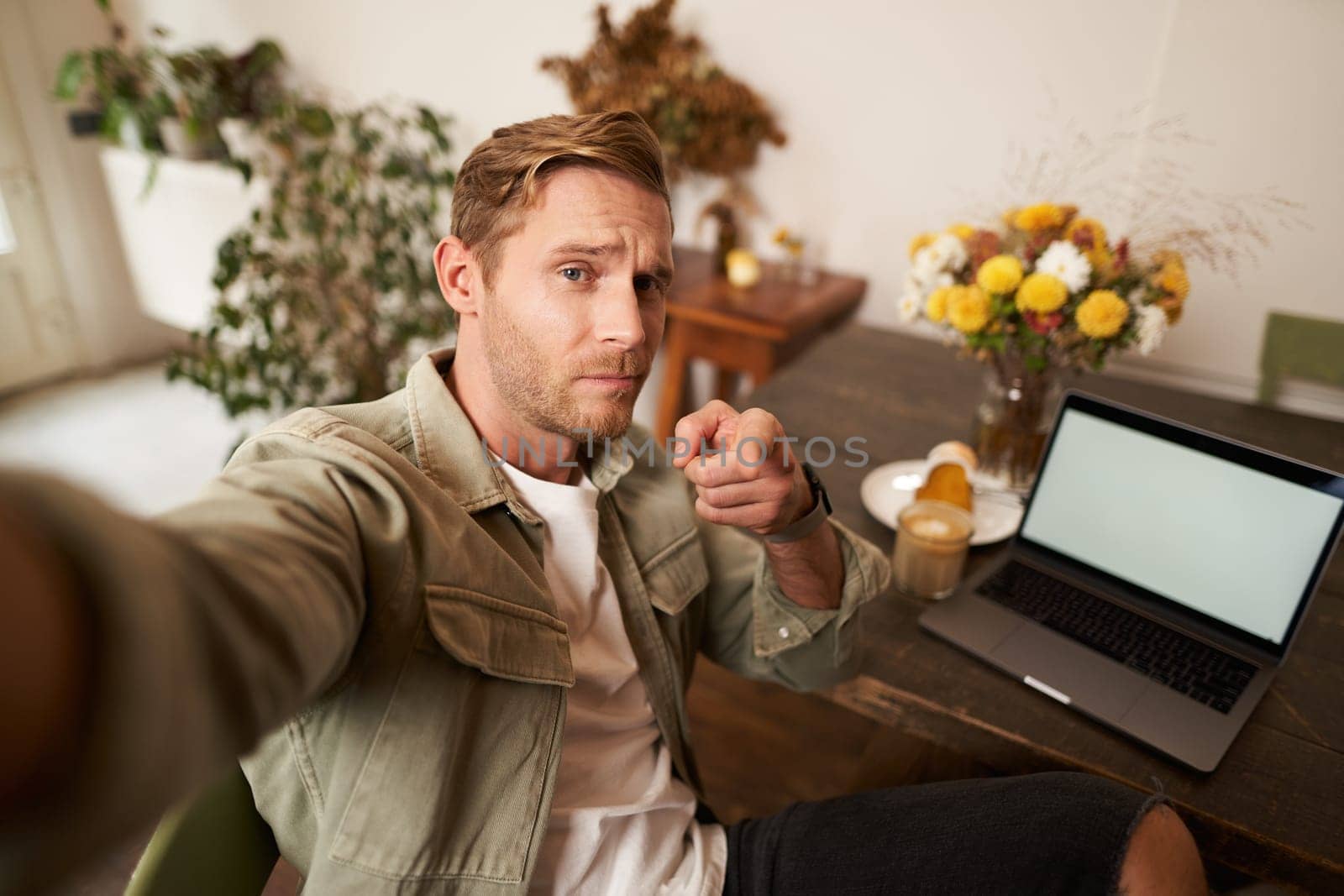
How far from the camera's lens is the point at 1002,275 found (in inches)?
50.1

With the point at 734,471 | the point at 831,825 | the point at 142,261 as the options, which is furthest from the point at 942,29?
the point at 142,261

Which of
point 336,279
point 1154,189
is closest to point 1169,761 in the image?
point 1154,189

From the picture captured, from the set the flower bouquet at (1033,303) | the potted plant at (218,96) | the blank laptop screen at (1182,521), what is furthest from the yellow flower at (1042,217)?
the potted plant at (218,96)

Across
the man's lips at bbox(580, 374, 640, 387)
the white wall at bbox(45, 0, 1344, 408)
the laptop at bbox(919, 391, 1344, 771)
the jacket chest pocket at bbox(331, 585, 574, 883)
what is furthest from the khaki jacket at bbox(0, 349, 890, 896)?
the white wall at bbox(45, 0, 1344, 408)

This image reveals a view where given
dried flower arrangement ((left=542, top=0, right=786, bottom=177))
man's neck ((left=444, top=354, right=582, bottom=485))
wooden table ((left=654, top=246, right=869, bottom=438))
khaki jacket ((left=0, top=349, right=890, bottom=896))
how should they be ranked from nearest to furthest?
1. khaki jacket ((left=0, top=349, right=890, bottom=896))
2. man's neck ((left=444, top=354, right=582, bottom=485))
3. wooden table ((left=654, top=246, right=869, bottom=438))
4. dried flower arrangement ((left=542, top=0, right=786, bottom=177))

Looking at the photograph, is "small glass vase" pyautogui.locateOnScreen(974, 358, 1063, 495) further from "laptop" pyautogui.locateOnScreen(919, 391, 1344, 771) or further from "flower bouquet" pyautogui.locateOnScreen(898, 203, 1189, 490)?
"laptop" pyautogui.locateOnScreen(919, 391, 1344, 771)

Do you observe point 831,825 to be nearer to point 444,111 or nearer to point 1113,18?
point 1113,18

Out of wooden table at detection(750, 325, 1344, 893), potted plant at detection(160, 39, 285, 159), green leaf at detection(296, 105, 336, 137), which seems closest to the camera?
wooden table at detection(750, 325, 1344, 893)

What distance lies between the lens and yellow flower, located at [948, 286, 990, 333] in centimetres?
130

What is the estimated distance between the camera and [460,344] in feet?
3.29

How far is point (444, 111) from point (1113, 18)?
2273 millimetres

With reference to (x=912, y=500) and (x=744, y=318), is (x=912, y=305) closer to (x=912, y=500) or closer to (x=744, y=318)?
(x=912, y=500)

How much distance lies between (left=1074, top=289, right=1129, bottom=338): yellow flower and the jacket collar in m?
0.89

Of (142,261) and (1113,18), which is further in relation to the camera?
(142,261)
